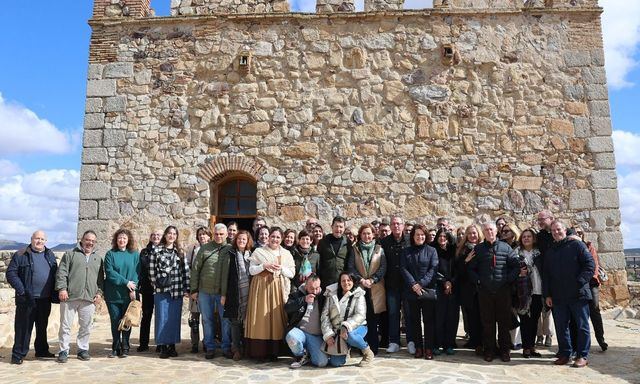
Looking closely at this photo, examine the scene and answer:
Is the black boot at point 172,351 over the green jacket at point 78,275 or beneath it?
beneath

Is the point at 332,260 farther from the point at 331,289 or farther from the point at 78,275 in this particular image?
the point at 78,275

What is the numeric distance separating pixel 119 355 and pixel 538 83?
301 inches

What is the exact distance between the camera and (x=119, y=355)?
18.1 feet

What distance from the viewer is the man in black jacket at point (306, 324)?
16.3ft

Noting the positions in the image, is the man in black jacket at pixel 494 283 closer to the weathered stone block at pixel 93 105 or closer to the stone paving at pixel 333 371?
the stone paving at pixel 333 371

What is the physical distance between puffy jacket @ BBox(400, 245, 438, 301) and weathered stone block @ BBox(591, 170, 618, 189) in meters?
4.40

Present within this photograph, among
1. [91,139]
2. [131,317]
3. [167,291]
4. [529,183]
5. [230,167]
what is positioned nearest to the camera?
[131,317]

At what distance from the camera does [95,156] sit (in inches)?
339

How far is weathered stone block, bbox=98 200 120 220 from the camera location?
849 centimetres

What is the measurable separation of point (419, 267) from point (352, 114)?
12.8 feet

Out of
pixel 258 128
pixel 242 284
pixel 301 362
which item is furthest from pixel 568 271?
pixel 258 128

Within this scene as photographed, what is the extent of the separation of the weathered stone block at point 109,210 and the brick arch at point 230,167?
1576mm

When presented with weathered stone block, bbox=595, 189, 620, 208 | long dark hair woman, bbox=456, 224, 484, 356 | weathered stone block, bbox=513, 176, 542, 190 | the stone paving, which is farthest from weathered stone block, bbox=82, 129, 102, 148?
weathered stone block, bbox=595, 189, 620, 208

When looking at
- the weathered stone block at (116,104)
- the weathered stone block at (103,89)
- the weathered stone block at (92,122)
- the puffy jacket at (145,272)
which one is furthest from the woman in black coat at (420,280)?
the weathered stone block at (103,89)
